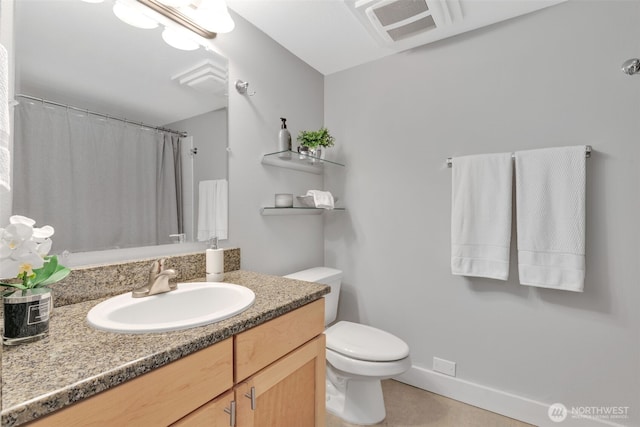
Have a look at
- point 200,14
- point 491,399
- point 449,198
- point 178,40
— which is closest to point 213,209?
point 178,40

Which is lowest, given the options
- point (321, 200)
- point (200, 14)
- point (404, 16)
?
point (321, 200)

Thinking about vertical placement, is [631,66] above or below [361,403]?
above

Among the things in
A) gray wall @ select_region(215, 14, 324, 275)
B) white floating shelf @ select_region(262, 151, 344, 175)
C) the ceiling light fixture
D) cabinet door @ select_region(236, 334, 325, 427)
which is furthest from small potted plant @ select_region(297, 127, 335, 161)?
cabinet door @ select_region(236, 334, 325, 427)

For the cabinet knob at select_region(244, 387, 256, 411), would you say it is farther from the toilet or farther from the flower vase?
the toilet

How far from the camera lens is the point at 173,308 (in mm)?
1094

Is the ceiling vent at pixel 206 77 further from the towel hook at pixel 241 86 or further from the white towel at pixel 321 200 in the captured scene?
the white towel at pixel 321 200

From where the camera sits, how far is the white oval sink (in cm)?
79

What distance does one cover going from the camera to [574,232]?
4.72 feet

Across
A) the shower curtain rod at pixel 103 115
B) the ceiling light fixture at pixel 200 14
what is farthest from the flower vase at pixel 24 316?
the ceiling light fixture at pixel 200 14

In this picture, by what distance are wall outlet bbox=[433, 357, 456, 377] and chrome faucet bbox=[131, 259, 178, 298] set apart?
160 cm

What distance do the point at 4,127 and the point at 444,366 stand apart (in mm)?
2142

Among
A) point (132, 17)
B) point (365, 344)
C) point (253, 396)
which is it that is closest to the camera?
point (253, 396)

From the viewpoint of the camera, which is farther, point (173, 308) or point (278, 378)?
point (173, 308)

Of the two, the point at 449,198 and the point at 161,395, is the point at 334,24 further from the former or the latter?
the point at 161,395
